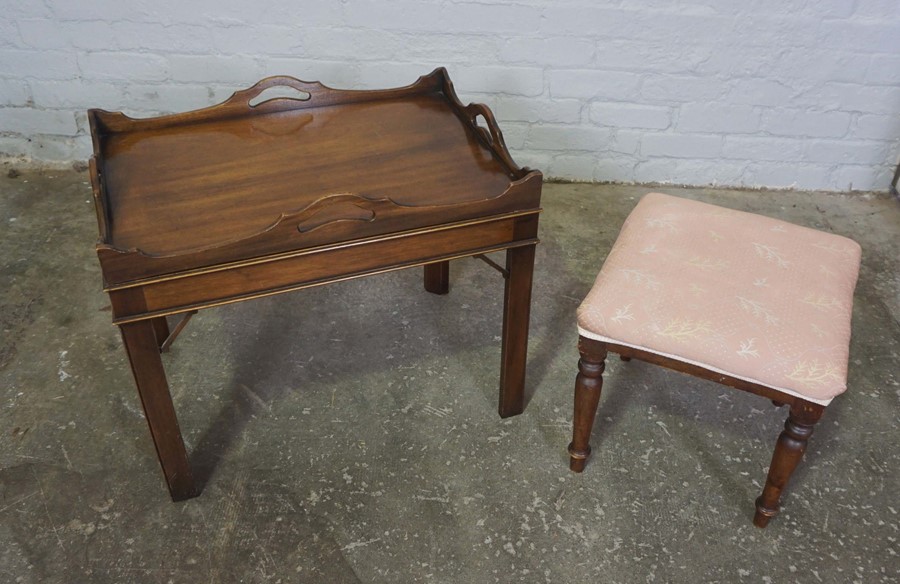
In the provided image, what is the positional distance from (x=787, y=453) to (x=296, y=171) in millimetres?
1087

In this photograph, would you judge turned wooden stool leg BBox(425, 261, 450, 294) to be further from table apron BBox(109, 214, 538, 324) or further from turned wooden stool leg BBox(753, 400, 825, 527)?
turned wooden stool leg BBox(753, 400, 825, 527)

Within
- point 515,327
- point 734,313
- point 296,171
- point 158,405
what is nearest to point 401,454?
point 515,327

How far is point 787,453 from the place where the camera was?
4.86ft

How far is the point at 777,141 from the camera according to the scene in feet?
8.61

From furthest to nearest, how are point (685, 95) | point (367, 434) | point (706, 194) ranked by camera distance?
point (706, 194) → point (685, 95) → point (367, 434)

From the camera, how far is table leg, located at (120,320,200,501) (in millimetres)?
1402

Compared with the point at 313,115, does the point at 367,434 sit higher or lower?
lower

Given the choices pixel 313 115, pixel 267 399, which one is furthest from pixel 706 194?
pixel 267 399

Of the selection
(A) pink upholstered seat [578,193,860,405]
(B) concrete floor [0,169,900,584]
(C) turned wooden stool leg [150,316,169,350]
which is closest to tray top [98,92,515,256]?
(A) pink upholstered seat [578,193,860,405]

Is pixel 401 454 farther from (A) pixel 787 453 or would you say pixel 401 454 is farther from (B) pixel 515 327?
(A) pixel 787 453

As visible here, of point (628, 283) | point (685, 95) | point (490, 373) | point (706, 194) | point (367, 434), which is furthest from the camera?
point (706, 194)

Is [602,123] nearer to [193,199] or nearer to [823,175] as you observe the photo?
[823,175]

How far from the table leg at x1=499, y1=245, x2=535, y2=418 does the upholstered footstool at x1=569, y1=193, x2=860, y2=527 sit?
161mm

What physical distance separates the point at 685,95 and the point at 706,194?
1.17 feet
